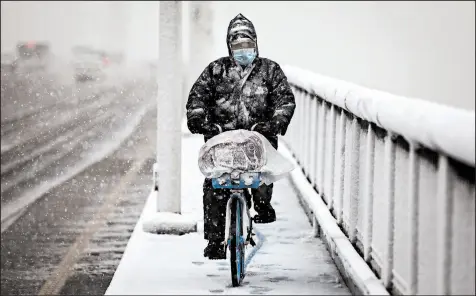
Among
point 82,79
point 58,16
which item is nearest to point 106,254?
point 82,79

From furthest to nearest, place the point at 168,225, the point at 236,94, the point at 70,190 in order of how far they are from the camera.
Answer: the point at 70,190 → the point at 168,225 → the point at 236,94

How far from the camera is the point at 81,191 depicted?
61.0 ft

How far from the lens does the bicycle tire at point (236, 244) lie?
22.8 ft

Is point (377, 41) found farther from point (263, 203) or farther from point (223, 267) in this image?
point (223, 267)

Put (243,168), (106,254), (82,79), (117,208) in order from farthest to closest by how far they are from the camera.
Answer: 1. (82,79)
2. (117,208)
3. (106,254)
4. (243,168)

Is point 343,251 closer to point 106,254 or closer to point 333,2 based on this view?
point 106,254

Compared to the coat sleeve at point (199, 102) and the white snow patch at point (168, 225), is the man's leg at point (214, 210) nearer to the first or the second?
the coat sleeve at point (199, 102)

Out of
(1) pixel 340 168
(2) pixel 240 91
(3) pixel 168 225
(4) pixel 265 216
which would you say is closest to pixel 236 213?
(2) pixel 240 91

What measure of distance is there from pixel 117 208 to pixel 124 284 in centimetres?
929

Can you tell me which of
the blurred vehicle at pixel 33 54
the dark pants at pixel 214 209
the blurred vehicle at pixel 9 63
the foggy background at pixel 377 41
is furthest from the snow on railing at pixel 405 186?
the blurred vehicle at pixel 33 54

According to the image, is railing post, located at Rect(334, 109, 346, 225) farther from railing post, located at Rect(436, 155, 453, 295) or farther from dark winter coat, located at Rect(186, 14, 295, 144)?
railing post, located at Rect(436, 155, 453, 295)

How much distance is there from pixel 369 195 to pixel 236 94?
1.41 m

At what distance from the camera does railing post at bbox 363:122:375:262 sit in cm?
677

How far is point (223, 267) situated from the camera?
774 centimetres
